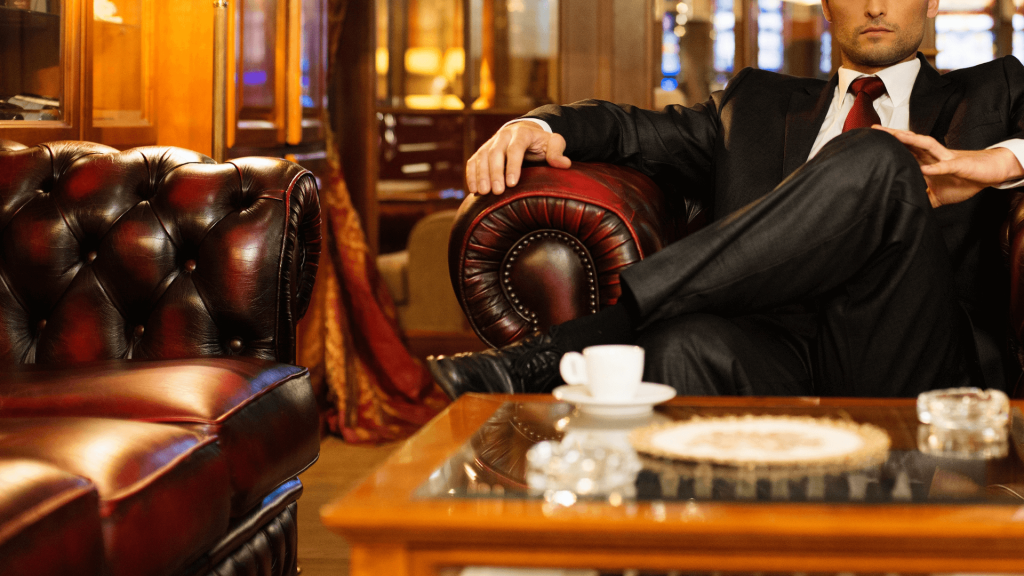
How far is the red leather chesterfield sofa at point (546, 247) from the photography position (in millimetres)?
1572

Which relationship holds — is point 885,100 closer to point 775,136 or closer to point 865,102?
point 865,102

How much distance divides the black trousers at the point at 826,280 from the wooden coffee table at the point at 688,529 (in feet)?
1.89

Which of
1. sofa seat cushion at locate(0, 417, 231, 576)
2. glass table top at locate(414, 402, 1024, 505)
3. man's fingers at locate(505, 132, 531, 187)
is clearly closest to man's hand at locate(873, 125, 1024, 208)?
man's fingers at locate(505, 132, 531, 187)

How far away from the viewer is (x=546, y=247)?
1599mm

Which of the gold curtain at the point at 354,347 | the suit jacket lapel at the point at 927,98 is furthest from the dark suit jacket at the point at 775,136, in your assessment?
the gold curtain at the point at 354,347

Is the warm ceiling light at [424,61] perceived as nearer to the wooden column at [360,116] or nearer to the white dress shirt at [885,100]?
the wooden column at [360,116]

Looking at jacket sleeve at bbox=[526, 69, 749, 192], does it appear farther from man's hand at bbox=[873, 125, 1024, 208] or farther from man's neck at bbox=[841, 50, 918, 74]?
man's hand at bbox=[873, 125, 1024, 208]

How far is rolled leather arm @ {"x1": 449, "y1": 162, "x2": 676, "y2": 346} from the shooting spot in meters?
1.57

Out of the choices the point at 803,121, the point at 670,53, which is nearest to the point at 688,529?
the point at 803,121

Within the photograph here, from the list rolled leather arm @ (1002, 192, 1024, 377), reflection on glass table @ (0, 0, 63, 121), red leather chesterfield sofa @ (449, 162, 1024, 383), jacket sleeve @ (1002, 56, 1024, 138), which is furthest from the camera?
reflection on glass table @ (0, 0, 63, 121)

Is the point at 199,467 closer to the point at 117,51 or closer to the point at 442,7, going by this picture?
the point at 117,51

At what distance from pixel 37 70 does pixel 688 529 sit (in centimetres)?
203

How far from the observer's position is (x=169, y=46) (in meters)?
2.59

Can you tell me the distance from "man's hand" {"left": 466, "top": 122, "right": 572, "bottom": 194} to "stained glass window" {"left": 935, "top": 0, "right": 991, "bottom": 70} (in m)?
2.61
